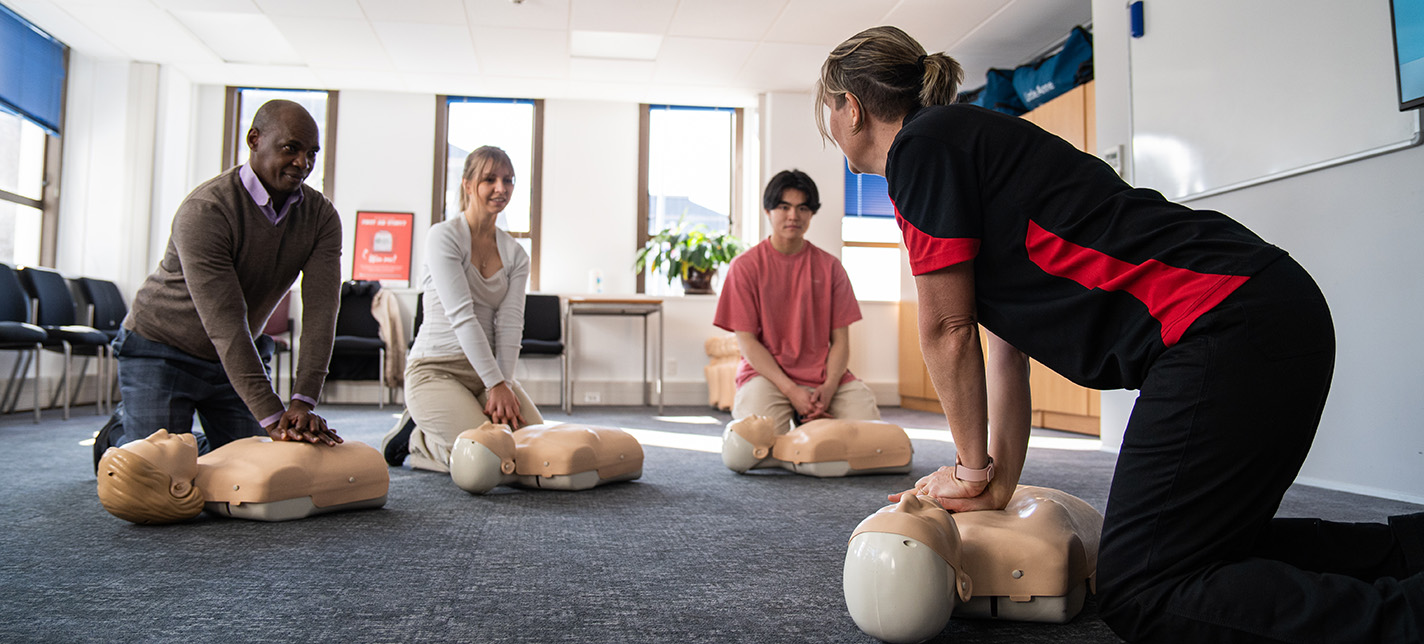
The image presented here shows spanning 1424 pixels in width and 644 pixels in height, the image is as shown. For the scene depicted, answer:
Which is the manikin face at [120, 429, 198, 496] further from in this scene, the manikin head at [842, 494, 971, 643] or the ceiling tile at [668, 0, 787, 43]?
the ceiling tile at [668, 0, 787, 43]

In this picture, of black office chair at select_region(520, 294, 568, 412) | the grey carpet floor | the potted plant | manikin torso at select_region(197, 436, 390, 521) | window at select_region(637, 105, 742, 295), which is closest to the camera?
the grey carpet floor

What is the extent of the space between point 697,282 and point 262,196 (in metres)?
4.26

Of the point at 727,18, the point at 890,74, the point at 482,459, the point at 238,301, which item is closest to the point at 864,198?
the point at 727,18

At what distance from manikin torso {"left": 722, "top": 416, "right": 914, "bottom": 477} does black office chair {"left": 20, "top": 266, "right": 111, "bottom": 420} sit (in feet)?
12.2

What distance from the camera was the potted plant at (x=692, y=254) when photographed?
19.4 ft

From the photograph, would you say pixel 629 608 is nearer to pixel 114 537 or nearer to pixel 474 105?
pixel 114 537

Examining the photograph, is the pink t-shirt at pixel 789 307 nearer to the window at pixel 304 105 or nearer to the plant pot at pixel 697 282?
the plant pot at pixel 697 282

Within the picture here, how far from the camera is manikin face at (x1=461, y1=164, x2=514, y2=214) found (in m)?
2.47

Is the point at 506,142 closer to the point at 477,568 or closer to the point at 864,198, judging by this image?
the point at 864,198

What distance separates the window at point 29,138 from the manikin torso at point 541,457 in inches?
185

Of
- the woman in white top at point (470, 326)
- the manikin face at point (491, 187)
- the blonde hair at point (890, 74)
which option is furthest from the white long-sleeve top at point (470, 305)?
the blonde hair at point (890, 74)

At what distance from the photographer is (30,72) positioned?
495 centimetres

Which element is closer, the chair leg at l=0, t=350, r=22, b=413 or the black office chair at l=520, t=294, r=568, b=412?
the chair leg at l=0, t=350, r=22, b=413

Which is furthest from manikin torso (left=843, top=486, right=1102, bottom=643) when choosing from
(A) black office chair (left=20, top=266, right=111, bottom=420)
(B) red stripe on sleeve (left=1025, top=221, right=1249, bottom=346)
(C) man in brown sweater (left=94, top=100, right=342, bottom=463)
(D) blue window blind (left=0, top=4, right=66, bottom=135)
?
(D) blue window blind (left=0, top=4, right=66, bottom=135)
